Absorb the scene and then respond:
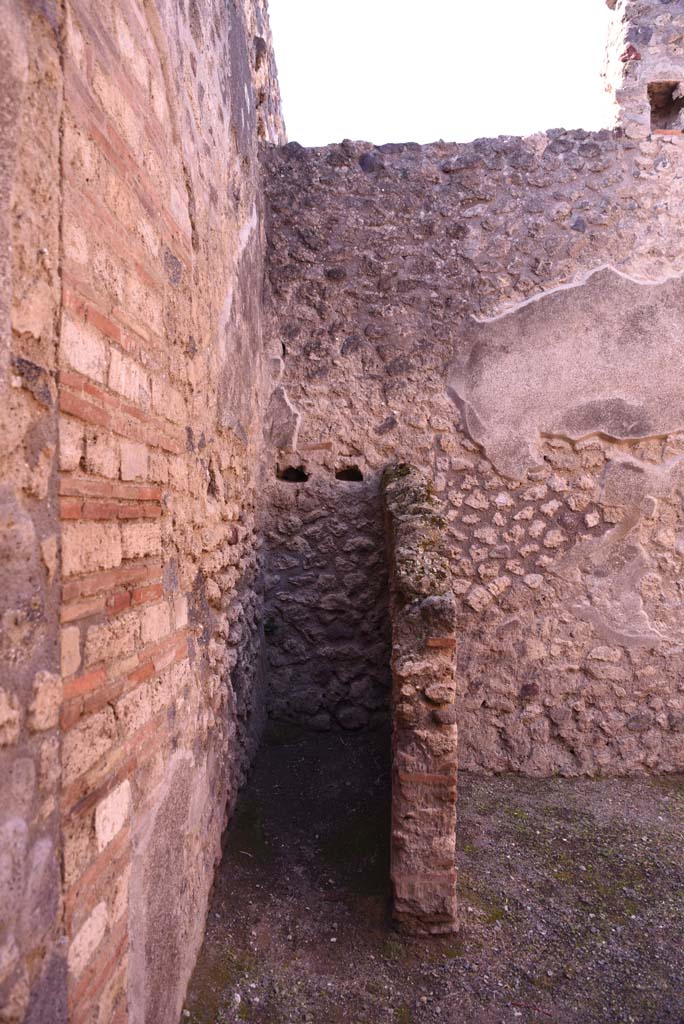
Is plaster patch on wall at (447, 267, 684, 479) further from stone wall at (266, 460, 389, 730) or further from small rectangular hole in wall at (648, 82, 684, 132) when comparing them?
small rectangular hole in wall at (648, 82, 684, 132)

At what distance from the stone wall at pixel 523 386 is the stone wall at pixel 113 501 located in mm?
1286

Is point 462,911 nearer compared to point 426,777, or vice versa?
point 426,777

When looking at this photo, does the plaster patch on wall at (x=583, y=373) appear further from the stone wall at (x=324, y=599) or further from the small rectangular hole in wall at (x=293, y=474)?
the small rectangular hole in wall at (x=293, y=474)

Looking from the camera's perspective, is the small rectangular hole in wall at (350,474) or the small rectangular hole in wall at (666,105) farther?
the small rectangular hole in wall at (666,105)

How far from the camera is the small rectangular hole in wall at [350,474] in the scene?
4.01 m

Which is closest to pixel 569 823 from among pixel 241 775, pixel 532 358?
pixel 241 775

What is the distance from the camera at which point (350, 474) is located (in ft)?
13.2

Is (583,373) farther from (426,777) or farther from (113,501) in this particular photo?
(113,501)

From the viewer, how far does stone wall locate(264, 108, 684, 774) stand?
3.86 m

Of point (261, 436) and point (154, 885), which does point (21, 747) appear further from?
point (261, 436)

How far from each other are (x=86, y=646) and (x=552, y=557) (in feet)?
9.84

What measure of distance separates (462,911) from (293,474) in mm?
2348

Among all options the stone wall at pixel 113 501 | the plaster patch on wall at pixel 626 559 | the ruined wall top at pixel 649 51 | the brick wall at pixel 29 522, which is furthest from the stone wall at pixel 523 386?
the brick wall at pixel 29 522

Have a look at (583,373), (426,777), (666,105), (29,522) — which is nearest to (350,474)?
(583,373)
